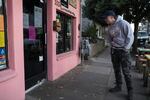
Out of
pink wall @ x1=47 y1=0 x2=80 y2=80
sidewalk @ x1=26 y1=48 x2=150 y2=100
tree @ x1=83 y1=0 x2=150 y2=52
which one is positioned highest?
tree @ x1=83 y1=0 x2=150 y2=52

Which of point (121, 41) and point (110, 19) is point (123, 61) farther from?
point (110, 19)

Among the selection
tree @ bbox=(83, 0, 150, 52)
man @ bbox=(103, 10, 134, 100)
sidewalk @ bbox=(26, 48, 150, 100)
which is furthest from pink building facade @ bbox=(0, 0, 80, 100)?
tree @ bbox=(83, 0, 150, 52)

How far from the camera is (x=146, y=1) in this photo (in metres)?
18.1

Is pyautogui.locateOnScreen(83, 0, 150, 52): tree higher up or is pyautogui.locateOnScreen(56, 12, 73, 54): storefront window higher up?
pyautogui.locateOnScreen(83, 0, 150, 52): tree

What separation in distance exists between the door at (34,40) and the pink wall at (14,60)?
27.8 inches

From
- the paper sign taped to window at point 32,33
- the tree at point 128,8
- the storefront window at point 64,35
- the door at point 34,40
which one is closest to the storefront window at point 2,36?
the door at point 34,40

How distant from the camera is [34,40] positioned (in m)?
6.34

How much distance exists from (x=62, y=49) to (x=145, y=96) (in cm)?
354

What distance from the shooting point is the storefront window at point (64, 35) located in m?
8.34

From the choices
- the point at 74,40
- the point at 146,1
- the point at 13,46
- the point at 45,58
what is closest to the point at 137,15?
the point at 146,1

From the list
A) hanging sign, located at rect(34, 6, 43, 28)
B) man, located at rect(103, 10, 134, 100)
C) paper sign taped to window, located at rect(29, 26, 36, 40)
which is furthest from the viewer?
hanging sign, located at rect(34, 6, 43, 28)

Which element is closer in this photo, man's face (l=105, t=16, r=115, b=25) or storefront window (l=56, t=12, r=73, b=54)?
man's face (l=105, t=16, r=115, b=25)

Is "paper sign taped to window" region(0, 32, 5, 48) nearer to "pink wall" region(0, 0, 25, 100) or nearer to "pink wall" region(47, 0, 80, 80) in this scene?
"pink wall" region(0, 0, 25, 100)

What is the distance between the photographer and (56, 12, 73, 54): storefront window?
27.4ft
